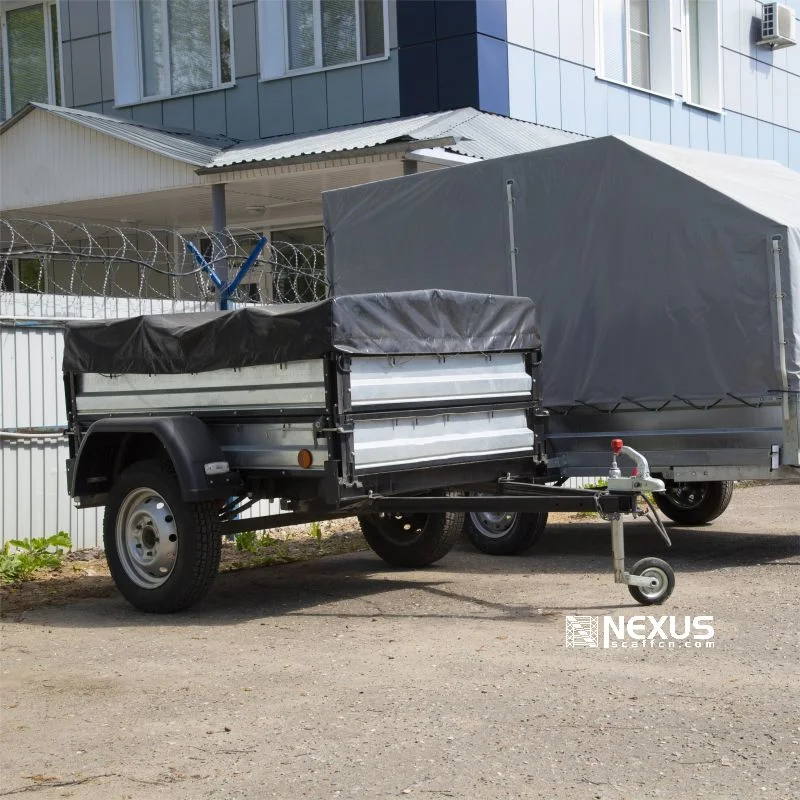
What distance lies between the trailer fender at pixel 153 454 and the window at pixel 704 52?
14459 mm

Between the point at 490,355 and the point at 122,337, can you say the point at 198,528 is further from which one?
the point at 490,355

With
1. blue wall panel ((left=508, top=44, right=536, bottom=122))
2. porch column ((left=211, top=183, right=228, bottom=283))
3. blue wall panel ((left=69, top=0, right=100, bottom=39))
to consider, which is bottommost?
porch column ((left=211, top=183, right=228, bottom=283))

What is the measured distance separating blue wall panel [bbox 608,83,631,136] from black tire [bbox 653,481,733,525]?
797 cm

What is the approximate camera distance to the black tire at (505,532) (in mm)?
10516

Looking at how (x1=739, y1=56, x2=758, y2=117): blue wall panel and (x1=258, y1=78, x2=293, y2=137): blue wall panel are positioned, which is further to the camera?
(x1=739, y1=56, x2=758, y2=117): blue wall panel

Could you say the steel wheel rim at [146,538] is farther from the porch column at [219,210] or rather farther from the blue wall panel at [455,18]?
the blue wall panel at [455,18]

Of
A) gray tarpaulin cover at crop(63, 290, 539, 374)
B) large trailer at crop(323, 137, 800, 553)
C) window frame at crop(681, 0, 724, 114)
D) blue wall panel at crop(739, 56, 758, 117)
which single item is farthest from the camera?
blue wall panel at crop(739, 56, 758, 117)

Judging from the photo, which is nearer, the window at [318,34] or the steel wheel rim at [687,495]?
the steel wheel rim at [687,495]

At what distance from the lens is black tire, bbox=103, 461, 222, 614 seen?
8148mm

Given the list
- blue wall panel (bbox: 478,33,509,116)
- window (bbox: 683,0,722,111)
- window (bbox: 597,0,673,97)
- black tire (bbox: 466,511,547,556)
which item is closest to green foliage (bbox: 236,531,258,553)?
black tire (bbox: 466,511,547,556)

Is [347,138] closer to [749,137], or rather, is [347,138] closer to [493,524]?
[493,524]

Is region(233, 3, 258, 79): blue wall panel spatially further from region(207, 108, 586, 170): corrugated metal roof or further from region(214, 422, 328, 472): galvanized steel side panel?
region(214, 422, 328, 472): galvanized steel side panel

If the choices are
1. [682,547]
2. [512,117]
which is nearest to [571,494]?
[682,547]

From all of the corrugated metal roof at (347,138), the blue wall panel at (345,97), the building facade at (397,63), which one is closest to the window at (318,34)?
the building facade at (397,63)
